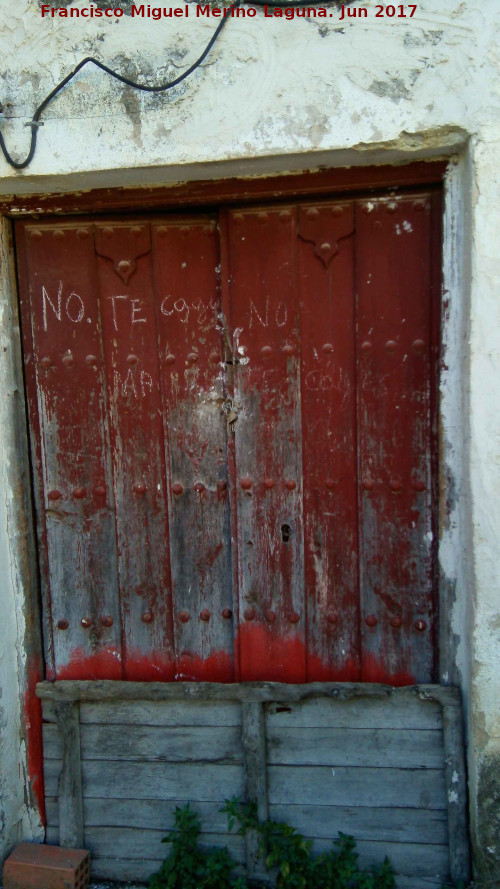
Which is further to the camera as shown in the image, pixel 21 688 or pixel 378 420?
pixel 21 688

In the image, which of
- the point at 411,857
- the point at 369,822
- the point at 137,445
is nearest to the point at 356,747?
the point at 369,822

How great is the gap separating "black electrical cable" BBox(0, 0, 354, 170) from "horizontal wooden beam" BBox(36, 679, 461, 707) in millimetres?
1672

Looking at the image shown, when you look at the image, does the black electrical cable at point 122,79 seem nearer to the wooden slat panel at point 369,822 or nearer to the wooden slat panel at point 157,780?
the wooden slat panel at point 157,780

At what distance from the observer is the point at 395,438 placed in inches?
77.3

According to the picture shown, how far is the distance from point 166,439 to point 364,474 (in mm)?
668

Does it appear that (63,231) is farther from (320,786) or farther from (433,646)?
(320,786)

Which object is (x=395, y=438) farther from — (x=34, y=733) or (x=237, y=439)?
(x=34, y=733)

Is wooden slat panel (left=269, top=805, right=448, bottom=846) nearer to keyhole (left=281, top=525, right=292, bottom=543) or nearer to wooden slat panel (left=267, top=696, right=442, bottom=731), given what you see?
wooden slat panel (left=267, top=696, right=442, bottom=731)

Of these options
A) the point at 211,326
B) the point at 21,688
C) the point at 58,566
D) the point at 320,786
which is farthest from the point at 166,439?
the point at 320,786

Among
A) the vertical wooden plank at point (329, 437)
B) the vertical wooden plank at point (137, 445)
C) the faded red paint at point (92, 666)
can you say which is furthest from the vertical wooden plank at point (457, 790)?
the faded red paint at point (92, 666)

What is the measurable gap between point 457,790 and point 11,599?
1.57 m

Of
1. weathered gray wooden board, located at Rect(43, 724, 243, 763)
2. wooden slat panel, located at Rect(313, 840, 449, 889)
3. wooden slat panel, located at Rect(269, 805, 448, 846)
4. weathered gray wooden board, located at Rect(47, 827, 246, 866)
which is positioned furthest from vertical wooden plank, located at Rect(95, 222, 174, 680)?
wooden slat panel, located at Rect(313, 840, 449, 889)

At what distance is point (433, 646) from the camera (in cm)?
199

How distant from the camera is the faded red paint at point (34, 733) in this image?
2.14m
